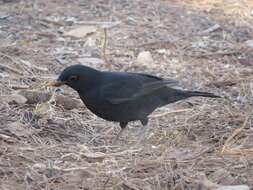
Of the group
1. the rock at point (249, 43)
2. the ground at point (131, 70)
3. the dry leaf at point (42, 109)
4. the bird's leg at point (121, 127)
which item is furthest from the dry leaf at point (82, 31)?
the bird's leg at point (121, 127)

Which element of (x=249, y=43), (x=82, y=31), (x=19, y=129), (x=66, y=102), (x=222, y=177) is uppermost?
(x=222, y=177)

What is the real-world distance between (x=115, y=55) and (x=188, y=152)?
2.65m

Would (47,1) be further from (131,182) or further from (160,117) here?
(131,182)

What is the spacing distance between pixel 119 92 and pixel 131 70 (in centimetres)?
169

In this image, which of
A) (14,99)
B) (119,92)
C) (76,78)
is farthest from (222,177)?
(14,99)

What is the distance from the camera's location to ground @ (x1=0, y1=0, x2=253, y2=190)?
185 inches

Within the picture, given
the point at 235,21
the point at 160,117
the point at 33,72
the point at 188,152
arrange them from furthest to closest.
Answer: the point at 235,21, the point at 33,72, the point at 160,117, the point at 188,152

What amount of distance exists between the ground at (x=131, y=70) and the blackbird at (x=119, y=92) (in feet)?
0.69

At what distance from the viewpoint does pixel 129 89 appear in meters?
5.75

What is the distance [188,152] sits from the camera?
203 inches

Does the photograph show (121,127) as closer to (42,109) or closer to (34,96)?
(42,109)

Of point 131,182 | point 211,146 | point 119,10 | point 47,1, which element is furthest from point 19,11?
point 131,182

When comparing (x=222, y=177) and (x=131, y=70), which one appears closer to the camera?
(x=222, y=177)

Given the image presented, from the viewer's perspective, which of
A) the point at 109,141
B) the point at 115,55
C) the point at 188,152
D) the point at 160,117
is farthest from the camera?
the point at 115,55
